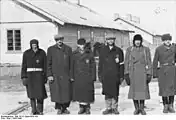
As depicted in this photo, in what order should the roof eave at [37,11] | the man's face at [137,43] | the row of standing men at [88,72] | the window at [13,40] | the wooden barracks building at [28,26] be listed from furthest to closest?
the window at [13,40]
the wooden barracks building at [28,26]
the roof eave at [37,11]
the row of standing men at [88,72]
the man's face at [137,43]

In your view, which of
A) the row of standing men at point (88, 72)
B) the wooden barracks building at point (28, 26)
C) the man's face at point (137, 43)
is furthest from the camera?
the wooden barracks building at point (28, 26)

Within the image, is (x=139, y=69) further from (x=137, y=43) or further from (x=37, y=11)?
(x=37, y=11)

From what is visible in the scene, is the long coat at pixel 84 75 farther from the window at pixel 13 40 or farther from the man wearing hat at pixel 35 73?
the window at pixel 13 40

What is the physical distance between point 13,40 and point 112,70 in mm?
12492

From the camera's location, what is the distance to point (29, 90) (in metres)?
8.23

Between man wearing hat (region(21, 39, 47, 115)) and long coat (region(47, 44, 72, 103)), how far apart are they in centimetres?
21

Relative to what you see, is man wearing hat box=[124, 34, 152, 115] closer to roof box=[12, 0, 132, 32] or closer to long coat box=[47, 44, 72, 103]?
long coat box=[47, 44, 72, 103]

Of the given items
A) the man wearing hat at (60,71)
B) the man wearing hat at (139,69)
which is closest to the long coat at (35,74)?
the man wearing hat at (60,71)

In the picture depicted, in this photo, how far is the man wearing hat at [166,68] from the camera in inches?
318

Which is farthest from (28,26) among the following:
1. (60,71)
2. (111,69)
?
(111,69)

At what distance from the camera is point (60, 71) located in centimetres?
813

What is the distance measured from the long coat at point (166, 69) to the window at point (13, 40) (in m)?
12.6

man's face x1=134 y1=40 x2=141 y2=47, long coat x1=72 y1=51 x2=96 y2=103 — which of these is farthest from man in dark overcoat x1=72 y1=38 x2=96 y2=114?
man's face x1=134 y1=40 x2=141 y2=47

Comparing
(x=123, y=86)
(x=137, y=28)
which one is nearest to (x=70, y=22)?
(x=123, y=86)
